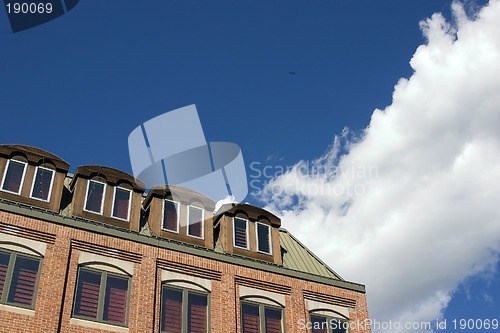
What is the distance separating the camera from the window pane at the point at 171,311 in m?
22.2

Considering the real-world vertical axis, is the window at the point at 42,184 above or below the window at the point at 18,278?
above

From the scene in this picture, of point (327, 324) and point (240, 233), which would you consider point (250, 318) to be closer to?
point (327, 324)

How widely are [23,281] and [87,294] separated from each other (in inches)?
92.4

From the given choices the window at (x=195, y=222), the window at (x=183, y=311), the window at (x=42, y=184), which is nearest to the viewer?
the window at (x=183, y=311)

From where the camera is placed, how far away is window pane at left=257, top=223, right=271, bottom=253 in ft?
87.7

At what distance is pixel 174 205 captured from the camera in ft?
84.1

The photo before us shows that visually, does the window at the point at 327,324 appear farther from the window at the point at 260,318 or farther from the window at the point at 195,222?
the window at the point at 195,222

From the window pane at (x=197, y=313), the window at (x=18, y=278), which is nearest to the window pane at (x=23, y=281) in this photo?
the window at (x=18, y=278)

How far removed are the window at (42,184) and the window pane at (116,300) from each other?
14.0ft

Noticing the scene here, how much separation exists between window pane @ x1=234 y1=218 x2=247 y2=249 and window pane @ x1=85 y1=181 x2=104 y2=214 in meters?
6.43

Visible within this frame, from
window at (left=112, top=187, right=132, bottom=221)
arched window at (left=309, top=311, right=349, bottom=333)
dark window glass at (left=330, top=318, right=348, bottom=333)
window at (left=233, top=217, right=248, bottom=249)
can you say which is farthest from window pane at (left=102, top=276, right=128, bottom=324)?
dark window glass at (left=330, top=318, right=348, bottom=333)

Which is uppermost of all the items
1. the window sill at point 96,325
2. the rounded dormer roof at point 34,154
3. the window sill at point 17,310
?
the rounded dormer roof at point 34,154

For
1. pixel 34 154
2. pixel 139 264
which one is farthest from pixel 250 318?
pixel 34 154

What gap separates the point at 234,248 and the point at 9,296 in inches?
387
